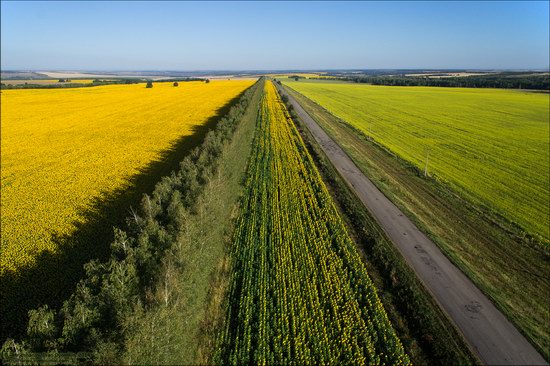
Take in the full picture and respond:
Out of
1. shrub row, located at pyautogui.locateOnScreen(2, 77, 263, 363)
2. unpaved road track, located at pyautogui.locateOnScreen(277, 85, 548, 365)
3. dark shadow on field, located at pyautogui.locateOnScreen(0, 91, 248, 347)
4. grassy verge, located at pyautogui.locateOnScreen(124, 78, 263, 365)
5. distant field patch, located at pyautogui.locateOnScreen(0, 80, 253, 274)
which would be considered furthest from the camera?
distant field patch, located at pyautogui.locateOnScreen(0, 80, 253, 274)

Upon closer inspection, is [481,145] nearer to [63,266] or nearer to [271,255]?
[271,255]

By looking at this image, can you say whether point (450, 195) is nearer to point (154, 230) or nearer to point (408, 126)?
point (154, 230)

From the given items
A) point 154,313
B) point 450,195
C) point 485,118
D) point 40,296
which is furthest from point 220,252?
point 485,118

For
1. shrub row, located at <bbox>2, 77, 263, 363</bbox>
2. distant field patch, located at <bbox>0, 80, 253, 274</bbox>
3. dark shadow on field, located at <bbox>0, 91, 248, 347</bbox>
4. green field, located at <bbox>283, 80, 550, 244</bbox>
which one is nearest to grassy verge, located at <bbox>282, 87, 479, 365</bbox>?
shrub row, located at <bbox>2, 77, 263, 363</bbox>

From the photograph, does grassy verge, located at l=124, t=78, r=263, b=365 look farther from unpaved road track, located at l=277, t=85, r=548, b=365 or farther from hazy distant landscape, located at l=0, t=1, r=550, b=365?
unpaved road track, located at l=277, t=85, r=548, b=365

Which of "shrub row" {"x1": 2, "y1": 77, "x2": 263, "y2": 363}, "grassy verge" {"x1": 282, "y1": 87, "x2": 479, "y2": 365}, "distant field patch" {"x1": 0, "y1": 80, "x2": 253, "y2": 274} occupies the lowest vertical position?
"grassy verge" {"x1": 282, "y1": 87, "x2": 479, "y2": 365}

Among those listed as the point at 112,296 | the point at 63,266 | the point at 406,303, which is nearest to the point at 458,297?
the point at 406,303

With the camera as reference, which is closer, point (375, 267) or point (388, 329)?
point (388, 329)
